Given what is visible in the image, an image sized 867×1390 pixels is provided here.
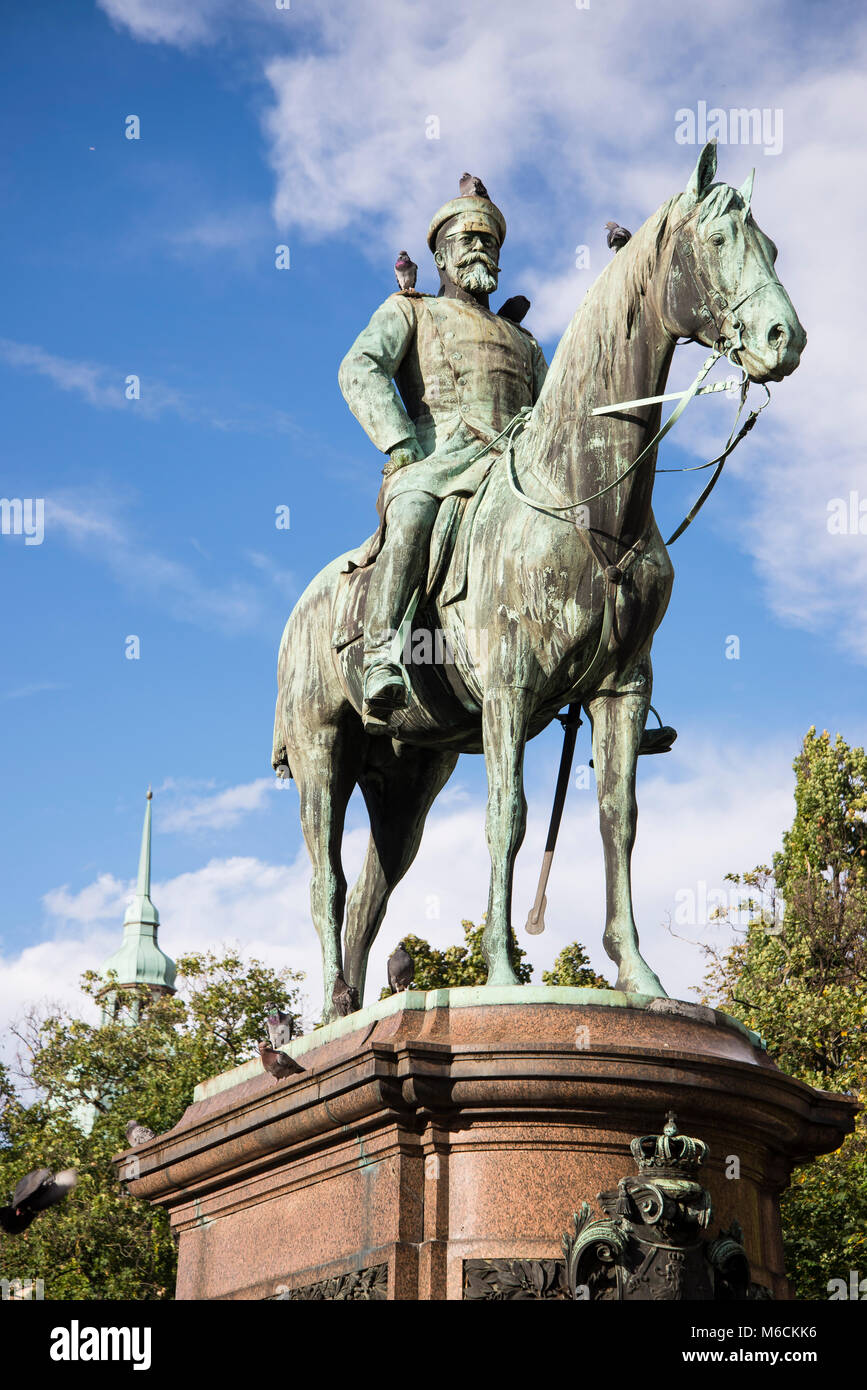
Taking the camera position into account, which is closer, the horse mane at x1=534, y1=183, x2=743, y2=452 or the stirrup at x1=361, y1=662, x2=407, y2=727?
the horse mane at x1=534, y1=183, x2=743, y2=452

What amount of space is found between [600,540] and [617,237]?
1.68 m

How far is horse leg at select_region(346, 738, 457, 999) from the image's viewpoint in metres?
11.1

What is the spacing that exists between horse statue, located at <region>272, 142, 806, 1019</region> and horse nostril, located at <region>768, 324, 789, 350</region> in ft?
0.03

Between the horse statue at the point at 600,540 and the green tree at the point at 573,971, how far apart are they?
64.1ft

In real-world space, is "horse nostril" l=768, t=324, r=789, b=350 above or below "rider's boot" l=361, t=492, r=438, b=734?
above

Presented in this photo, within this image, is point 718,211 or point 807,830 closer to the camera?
point 718,211

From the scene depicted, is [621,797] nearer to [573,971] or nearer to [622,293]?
[622,293]

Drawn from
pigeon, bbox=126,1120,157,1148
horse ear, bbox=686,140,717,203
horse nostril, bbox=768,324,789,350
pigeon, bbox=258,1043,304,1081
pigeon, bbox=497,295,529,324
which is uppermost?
pigeon, bbox=497,295,529,324

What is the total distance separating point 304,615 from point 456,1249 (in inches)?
173

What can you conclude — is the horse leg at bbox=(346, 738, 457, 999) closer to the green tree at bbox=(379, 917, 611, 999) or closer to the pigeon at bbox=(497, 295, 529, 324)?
the pigeon at bbox=(497, 295, 529, 324)

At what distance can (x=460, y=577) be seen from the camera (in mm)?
9430

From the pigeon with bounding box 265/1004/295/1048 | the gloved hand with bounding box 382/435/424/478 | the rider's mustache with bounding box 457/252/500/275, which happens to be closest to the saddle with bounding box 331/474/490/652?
the gloved hand with bounding box 382/435/424/478
